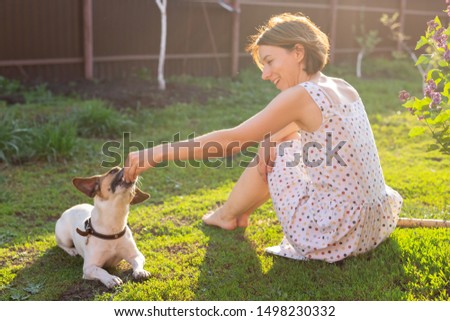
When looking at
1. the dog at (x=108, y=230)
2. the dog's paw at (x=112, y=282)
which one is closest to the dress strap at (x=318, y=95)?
the dog at (x=108, y=230)

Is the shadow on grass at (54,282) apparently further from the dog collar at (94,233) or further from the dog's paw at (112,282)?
the dog collar at (94,233)

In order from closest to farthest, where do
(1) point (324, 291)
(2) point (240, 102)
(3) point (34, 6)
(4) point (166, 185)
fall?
1. (1) point (324, 291)
2. (4) point (166, 185)
3. (3) point (34, 6)
4. (2) point (240, 102)

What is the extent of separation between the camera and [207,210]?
17.9ft

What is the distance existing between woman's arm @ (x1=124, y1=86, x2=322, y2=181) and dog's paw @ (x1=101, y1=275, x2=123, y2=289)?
2.46 ft

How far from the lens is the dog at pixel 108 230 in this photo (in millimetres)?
3889

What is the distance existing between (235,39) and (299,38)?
9.37 metres

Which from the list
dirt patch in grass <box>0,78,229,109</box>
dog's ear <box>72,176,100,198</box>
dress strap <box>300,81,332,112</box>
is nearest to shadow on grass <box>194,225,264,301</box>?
dog's ear <box>72,176,100,198</box>

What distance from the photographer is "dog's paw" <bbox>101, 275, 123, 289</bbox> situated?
3.76m

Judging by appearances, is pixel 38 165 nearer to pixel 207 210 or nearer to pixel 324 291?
pixel 207 210

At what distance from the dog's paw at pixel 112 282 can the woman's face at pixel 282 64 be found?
1610 millimetres

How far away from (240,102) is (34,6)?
12.4ft

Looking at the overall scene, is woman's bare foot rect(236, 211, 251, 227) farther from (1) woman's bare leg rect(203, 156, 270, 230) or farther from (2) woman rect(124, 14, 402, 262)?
(2) woman rect(124, 14, 402, 262)
